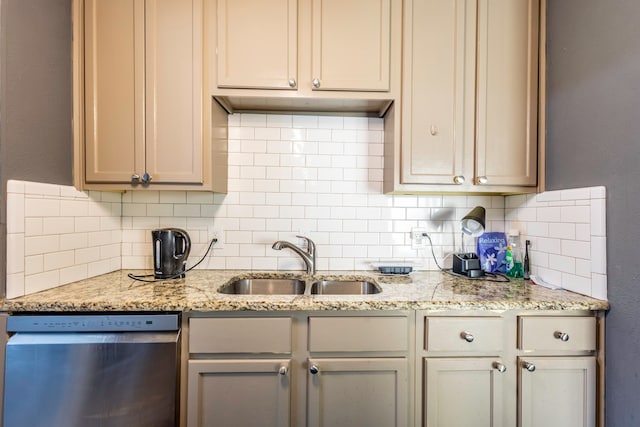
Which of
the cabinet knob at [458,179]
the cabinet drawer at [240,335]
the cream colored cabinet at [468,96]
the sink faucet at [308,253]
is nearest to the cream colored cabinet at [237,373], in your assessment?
the cabinet drawer at [240,335]

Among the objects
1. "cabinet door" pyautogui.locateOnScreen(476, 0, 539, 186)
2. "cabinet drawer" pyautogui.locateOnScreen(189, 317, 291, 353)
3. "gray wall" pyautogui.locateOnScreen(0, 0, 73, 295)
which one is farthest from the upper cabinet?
"cabinet drawer" pyautogui.locateOnScreen(189, 317, 291, 353)

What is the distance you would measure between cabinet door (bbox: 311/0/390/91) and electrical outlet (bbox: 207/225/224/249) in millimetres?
996

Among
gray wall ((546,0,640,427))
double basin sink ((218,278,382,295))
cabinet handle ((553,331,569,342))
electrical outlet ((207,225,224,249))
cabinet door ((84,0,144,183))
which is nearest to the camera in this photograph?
gray wall ((546,0,640,427))

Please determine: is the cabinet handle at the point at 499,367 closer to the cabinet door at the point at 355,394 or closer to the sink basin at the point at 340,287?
the cabinet door at the point at 355,394

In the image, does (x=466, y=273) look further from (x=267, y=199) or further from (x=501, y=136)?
(x=267, y=199)

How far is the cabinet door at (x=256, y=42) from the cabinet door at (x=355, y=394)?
4.35ft

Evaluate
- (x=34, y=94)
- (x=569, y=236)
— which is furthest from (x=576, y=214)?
(x=34, y=94)

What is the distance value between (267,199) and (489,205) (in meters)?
1.38

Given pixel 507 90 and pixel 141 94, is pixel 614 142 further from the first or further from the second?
pixel 141 94

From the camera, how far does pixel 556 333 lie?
1.25m

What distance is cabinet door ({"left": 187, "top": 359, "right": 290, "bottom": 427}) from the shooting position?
1.20 metres

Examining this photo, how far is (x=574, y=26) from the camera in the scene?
138 cm

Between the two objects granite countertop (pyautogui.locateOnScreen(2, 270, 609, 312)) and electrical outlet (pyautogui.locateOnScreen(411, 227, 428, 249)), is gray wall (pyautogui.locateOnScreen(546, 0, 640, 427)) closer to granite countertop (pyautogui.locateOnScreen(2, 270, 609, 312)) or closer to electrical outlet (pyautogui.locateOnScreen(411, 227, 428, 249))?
granite countertop (pyautogui.locateOnScreen(2, 270, 609, 312))

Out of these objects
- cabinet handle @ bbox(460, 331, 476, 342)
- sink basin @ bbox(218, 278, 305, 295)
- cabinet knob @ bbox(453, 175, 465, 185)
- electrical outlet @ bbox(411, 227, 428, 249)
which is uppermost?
cabinet knob @ bbox(453, 175, 465, 185)
